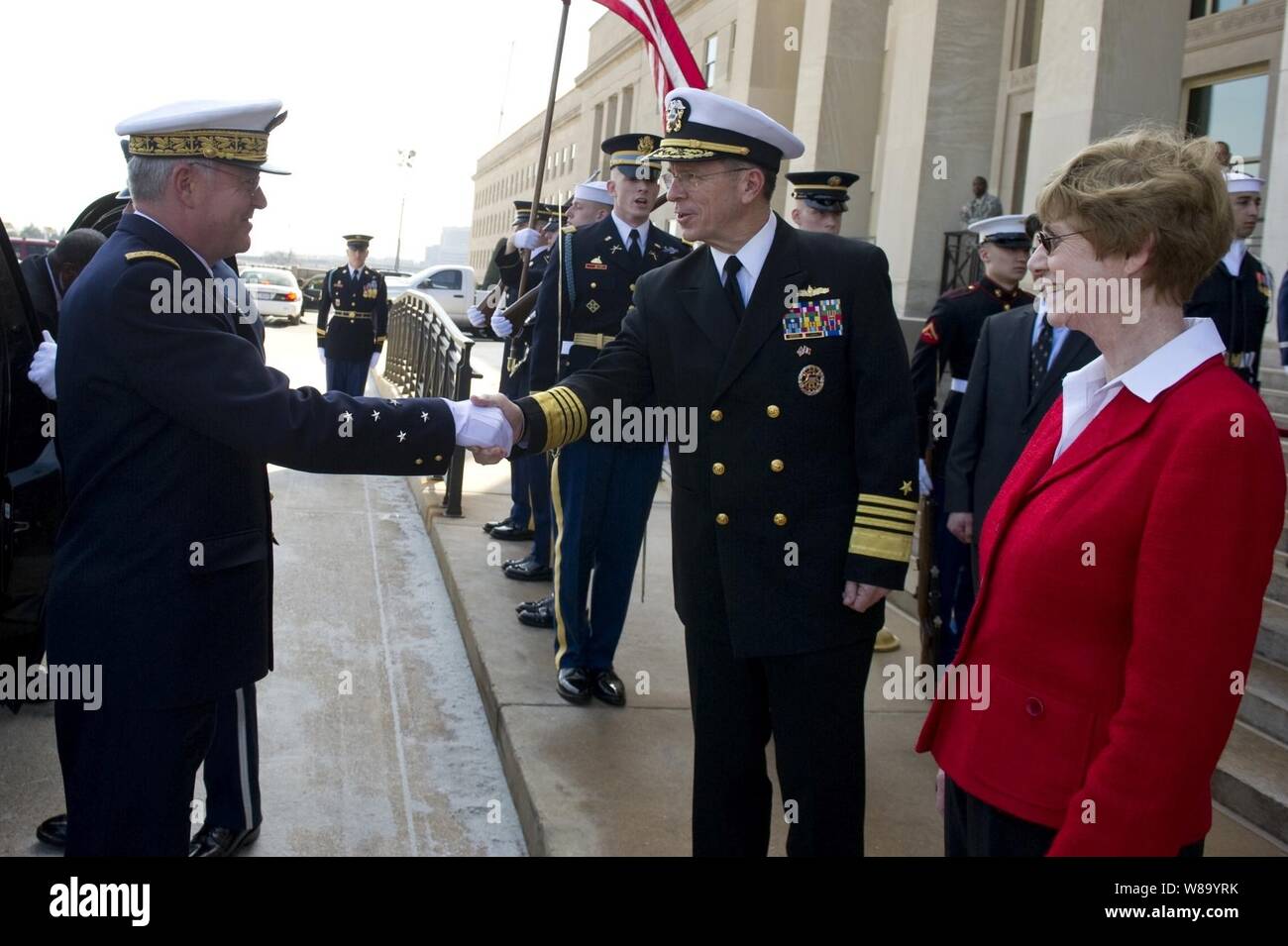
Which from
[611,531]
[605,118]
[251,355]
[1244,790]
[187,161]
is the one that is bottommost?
[1244,790]

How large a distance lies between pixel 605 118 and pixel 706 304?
133 ft

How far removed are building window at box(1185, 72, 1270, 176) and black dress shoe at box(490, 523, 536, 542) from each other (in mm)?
12848

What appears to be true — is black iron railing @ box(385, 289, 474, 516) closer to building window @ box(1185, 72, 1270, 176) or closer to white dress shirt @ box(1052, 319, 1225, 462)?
white dress shirt @ box(1052, 319, 1225, 462)

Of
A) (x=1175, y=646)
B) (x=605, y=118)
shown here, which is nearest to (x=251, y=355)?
(x=1175, y=646)

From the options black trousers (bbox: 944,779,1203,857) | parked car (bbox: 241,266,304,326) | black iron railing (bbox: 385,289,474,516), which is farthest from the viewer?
parked car (bbox: 241,266,304,326)

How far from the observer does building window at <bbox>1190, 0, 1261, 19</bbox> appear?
1747 cm

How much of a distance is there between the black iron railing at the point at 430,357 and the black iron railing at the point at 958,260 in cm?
580

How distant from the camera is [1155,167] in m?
2.00

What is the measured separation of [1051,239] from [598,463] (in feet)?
10.5

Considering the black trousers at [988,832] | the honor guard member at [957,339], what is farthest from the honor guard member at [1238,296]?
the black trousers at [988,832]

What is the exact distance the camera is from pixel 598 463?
5219mm

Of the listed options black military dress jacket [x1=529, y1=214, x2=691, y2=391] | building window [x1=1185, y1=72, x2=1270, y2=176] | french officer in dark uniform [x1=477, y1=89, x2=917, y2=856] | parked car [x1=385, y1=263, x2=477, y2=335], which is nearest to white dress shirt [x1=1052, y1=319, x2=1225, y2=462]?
french officer in dark uniform [x1=477, y1=89, x2=917, y2=856]
